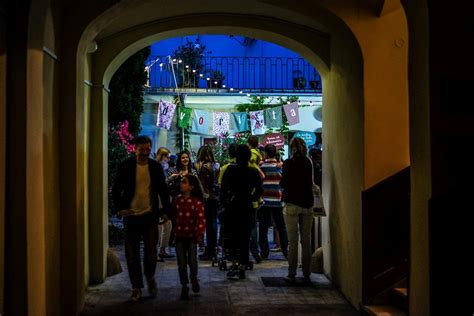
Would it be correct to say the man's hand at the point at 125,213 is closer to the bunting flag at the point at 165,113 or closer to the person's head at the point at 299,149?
the person's head at the point at 299,149

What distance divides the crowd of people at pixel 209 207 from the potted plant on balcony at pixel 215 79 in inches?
263

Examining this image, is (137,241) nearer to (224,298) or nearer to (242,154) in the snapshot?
(224,298)

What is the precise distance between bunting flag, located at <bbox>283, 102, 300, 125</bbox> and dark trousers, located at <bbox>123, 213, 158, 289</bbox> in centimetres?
778

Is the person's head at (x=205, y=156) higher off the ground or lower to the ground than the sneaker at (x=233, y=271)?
higher

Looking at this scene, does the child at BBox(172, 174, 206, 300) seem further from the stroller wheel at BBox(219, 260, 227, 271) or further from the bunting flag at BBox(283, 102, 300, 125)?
the bunting flag at BBox(283, 102, 300, 125)

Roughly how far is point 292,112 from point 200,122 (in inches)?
100

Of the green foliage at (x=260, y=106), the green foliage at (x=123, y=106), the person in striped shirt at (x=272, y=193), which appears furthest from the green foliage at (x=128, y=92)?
the person in striped shirt at (x=272, y=193)

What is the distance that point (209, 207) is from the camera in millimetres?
10016

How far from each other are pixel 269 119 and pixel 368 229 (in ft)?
29.7

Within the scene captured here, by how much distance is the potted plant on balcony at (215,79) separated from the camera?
1691cm

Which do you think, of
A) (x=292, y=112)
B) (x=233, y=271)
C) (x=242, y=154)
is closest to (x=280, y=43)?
→ (x=242, y=154)
